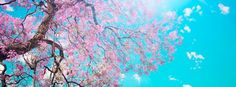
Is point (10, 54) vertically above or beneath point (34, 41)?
beneath

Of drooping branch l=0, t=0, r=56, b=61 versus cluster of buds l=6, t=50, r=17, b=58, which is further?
drooping branch l=0, t=0, r=56, b=61

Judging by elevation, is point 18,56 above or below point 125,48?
below

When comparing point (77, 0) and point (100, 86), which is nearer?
point (77, 0)

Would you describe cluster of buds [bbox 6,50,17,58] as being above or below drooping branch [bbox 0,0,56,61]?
below

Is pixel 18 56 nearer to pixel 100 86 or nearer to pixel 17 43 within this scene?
pixel 17 43

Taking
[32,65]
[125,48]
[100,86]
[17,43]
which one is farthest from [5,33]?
[125,48]

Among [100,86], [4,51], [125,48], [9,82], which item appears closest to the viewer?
[4,51]

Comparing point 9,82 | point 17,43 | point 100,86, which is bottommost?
point 9,82

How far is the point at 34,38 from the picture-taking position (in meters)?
10.3

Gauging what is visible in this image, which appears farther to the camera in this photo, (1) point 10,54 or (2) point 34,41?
(2) point 34,41

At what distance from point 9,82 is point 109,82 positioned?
457 cm

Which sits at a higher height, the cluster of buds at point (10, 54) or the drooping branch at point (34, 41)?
the drooping branch at point (34, 41)

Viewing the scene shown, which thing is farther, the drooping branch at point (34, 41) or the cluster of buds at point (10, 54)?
the drooping branch at point (34, 41)

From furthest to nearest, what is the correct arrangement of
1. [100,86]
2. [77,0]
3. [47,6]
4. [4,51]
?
[100,86] → [77,0] → [47,6] → [4,51]
